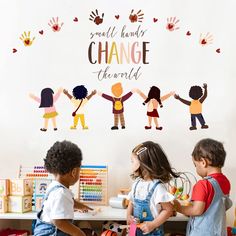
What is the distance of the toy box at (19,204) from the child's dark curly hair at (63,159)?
0.37 metres

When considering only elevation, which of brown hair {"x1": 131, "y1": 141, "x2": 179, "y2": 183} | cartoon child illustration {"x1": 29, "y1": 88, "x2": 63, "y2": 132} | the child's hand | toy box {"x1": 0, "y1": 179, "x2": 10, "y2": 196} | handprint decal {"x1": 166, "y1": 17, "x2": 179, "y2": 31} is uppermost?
→ handprint decal {"x1": 166, "y1": 17, "x2": 179, "y2": 31}

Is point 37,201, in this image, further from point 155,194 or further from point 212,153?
point 212,153

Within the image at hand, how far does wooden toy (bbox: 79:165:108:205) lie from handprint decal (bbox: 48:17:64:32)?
2.95 feet

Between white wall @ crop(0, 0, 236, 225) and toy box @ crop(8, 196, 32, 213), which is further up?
white wall @ crop(0, 0, 236, 225)

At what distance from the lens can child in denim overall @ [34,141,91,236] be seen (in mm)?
1831

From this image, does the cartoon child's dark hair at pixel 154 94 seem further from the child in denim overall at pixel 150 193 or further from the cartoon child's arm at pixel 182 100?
the child in denim overall at pixel 150 193

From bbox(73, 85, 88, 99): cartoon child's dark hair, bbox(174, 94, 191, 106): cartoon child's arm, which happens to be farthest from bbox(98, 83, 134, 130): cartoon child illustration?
bbox(174, 94, 191, 106): cartoon child's arm

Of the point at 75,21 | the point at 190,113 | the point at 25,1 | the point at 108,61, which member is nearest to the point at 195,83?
the point at 190,113

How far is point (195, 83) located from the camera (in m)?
2.53

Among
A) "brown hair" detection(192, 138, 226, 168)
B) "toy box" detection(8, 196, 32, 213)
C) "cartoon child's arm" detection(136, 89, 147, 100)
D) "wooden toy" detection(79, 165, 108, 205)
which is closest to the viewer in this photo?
→ "brown hair" detection(192, 138, 226, 168)

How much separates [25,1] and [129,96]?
0.91 m

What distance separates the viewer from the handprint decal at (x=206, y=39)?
2533mm

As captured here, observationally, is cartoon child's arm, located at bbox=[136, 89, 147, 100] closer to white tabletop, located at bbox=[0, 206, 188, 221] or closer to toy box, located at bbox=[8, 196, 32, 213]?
white tabletop, located at bbox=[0, 206, 188, 221]

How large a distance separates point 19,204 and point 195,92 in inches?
48.1
